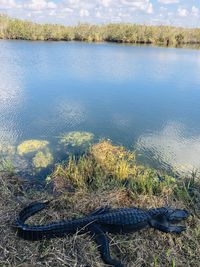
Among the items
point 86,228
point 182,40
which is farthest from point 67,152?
point 182,40

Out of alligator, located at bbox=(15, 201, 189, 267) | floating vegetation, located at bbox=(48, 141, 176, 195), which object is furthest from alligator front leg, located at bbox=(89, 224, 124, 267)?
floating vegetation, located at bbox=(48, 141, 176, 195)

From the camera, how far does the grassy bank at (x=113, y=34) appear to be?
19.9 meters

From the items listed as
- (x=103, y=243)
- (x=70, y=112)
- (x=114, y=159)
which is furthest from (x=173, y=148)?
(x=103, y=243)

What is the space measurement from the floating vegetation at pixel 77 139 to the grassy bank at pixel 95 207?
0.70 meters

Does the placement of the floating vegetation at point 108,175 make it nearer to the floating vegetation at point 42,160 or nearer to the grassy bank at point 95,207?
the grassy bank at point 95,207

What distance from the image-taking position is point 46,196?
264 centimetres

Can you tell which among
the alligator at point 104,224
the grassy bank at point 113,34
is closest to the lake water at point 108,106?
the alligator at point 104,224

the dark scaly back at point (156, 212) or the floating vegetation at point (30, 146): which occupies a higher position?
the dark scaly back at point (156, 212)

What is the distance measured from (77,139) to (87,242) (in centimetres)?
267

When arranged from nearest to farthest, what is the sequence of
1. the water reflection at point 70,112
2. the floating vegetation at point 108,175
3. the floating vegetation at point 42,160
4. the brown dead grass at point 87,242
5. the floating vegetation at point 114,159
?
the brown dead grass at point 87,242, the floating vegetation at point 108,175, the floating vegetation at point 114,159, the floating vegetation at point 42,160, the water reflection at point 70,112

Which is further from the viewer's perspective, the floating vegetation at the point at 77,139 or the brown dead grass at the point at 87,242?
the floating vegetation at the point at 77,139

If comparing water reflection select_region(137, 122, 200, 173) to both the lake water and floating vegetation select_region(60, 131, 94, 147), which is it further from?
floating vegetation select_region(60, 131, 94, 147)

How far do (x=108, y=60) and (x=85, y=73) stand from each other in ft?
9.63

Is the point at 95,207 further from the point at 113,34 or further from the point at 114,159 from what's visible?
the point at 113,34
